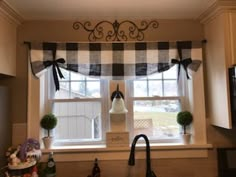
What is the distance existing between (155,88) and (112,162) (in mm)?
804

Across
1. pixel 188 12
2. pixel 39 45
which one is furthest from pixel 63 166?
pixel 188 12

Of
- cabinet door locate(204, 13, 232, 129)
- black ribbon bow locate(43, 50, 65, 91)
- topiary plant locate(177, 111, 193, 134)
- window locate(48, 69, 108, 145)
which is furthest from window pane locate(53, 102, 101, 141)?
cabinet door locate(204, 13, 232, 129)

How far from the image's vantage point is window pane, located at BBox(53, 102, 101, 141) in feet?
7.42

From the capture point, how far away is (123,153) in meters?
2.09

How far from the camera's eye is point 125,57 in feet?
7.04

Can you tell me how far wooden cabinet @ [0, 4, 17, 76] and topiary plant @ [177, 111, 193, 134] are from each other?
1.52 metres

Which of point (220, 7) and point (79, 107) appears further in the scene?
point (79, 107)

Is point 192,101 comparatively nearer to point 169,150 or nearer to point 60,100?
point 169,150

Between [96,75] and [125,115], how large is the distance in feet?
1.46

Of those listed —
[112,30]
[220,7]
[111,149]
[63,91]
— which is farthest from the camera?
[63,91]

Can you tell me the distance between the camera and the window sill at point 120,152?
208 centimetres

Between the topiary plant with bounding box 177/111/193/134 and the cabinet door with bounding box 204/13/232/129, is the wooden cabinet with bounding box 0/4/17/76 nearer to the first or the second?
the topiary plant with bounding box 177/111/193/134

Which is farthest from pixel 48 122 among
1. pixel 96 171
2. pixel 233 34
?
pixel 233 34

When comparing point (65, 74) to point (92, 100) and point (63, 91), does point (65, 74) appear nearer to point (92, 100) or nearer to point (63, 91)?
point (63, 91)
